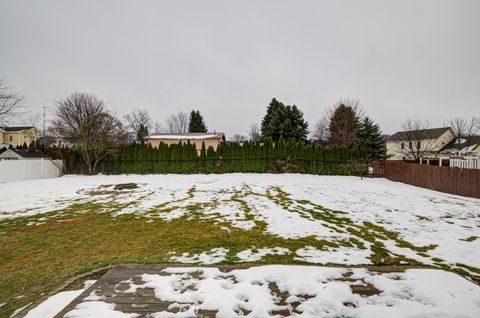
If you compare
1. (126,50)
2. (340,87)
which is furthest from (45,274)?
(340,87)

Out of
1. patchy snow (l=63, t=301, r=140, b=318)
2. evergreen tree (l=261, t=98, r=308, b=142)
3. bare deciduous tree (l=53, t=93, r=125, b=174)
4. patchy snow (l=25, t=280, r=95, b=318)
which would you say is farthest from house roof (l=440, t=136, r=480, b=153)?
bare deciduous tree (l=53, t=93, r=125, b=174)

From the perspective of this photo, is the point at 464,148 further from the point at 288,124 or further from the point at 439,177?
the point at 439,177

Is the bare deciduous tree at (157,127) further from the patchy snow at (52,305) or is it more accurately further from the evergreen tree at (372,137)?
the patchy snow at (52,305)

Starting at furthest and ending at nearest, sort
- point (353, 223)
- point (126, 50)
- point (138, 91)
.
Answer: point (138, 91), point (126, 50), point (353, 223)

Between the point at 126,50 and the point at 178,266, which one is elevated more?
the point at 126,50

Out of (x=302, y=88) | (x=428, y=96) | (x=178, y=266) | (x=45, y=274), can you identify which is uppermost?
(x=302, y=88)

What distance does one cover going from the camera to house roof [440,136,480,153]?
2923cm

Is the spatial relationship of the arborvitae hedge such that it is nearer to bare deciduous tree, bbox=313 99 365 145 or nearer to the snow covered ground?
bare deciduous tree, bbox=313 99 365 145

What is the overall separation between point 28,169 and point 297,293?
22.5 metres

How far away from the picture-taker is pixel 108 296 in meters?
2.32

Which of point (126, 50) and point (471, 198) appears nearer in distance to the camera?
point (471, 198)

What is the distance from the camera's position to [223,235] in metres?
4.94

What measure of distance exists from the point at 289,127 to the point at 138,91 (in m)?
23.6

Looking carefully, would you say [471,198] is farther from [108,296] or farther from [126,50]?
[126,50]
